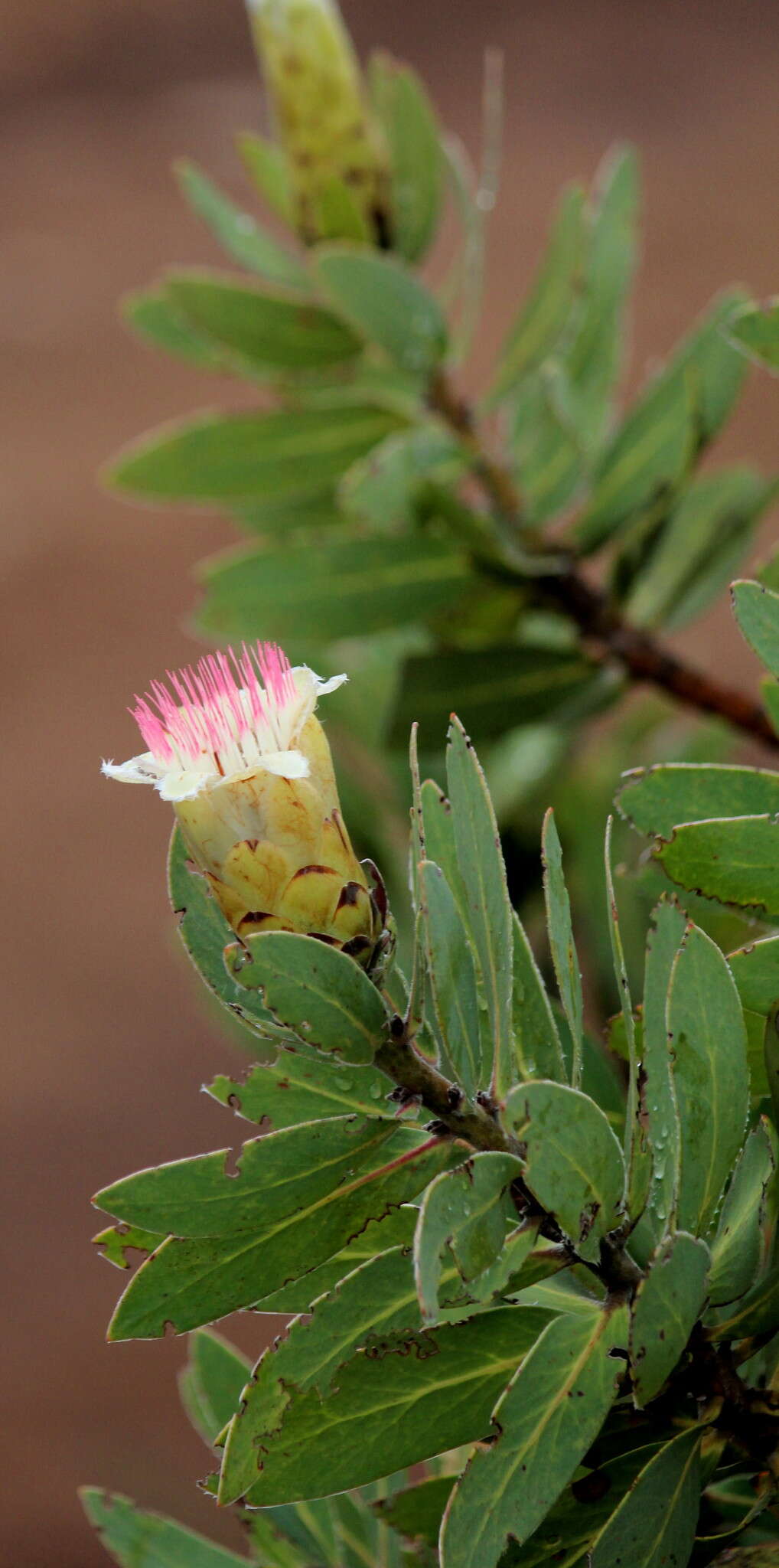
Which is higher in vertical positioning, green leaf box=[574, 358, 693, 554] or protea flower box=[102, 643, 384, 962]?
protea flower box=[102, 643, 384, 962]

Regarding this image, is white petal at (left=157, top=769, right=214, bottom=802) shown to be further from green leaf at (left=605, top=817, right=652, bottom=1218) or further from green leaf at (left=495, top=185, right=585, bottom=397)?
green leaf at (left=495, top=185, right=585, bottom=397)

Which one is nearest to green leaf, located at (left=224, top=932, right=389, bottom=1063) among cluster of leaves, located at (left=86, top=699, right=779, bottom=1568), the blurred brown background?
cluster of leaves, located at (left=86, top=699, right=779, bottom=1568)

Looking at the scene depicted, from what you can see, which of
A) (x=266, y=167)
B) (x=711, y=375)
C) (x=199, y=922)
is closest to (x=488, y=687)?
(x=711, y=375)

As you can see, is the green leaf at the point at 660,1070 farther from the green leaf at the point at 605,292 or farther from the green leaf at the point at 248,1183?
the green leaf at the point at 605,292

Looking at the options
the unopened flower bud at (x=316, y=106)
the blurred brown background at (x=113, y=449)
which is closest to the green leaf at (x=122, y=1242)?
the unopened flower bud at (x=316, y=106)

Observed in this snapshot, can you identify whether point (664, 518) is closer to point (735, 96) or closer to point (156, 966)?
point (156, 966)

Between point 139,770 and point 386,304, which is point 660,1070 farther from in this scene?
point 386,304

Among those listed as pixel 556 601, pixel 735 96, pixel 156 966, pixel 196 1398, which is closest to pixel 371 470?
pixel 556 601
